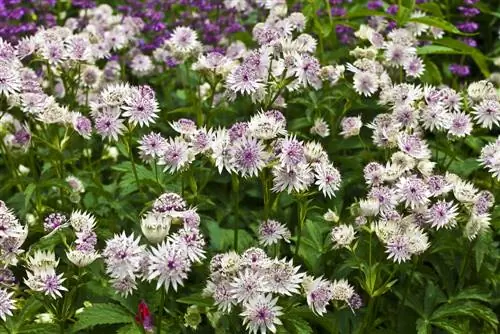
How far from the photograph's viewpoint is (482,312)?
2.65 meters

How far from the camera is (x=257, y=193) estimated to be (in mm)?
3299

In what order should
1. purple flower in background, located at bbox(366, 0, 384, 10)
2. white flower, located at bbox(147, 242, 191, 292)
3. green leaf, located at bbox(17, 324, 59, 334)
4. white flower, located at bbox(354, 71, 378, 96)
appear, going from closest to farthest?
1. white flower, located at bbox(147, 242, 191, 292)
2. green leaf, located at bbox(17, 324, 59, 334)
3. white flower, located at bbox(354, 71, 378, 96)
4. purple flower in background, located at bbox(366, 0, 384, 10)

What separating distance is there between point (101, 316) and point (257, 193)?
1.11 m

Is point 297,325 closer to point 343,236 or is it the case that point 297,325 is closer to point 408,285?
point 343,236

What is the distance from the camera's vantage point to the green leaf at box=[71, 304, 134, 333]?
2.31 metres

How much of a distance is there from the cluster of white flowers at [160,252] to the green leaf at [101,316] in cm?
22

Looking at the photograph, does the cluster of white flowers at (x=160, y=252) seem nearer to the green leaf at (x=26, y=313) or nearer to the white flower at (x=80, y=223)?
the white flower at (x=80, y=223)

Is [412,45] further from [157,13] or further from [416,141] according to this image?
[157,13]

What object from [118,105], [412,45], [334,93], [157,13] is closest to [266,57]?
[118,105]

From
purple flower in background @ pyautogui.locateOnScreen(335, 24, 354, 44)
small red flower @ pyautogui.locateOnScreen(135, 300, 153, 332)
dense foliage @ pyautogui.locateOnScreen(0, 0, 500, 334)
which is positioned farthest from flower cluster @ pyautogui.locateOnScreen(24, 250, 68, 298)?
purple flower in background @ pyautogui.locateOnScreen(335, 24, 354, 44)

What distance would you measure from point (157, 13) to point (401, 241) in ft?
7.79

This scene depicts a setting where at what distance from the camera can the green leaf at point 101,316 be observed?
91.0 inches

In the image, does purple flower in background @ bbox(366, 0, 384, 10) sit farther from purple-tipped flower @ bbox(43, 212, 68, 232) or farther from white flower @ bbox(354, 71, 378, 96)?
purple-tipped flower @ bbox(43, 212, 68, 232)

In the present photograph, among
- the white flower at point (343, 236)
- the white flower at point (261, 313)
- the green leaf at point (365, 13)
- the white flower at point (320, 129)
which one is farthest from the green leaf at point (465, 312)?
the green leaf at point (365, 13)
